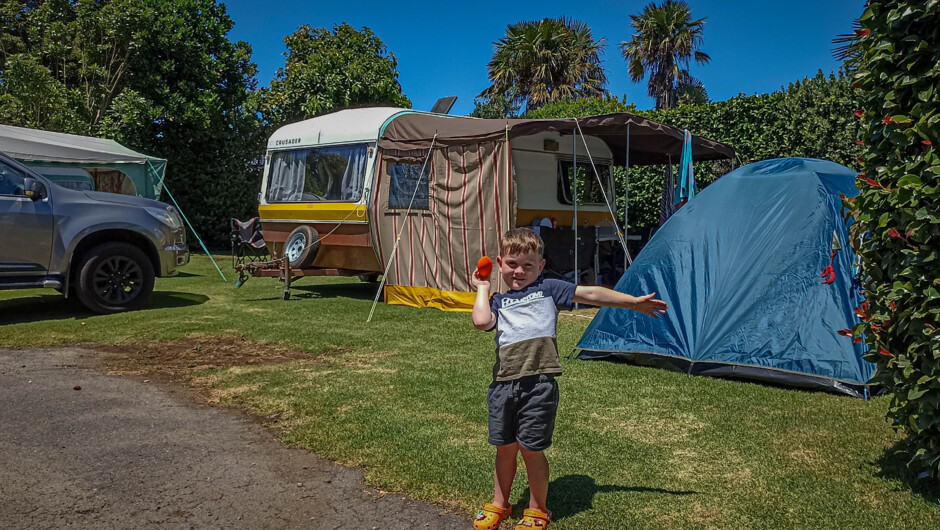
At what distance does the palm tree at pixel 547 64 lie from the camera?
90.4 feet

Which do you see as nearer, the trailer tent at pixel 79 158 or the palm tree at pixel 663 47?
the trailer tent at pixel 79 158

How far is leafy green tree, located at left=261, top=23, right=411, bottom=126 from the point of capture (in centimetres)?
1902

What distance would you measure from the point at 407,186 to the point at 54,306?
5100 mm

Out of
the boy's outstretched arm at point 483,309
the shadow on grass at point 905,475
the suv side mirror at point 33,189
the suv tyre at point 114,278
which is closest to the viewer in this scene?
the boy's outstretched arm at point 483,309

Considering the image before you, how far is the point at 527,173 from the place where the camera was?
10250mm

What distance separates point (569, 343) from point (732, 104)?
741cm

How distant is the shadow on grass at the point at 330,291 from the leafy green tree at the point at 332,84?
6809mm

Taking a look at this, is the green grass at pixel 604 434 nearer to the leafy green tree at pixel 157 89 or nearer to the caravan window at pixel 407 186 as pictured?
the caravan window at pixel 407 186

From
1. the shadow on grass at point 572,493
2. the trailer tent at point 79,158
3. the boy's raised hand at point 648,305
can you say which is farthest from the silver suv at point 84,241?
the boy's raised hand at point 648,305

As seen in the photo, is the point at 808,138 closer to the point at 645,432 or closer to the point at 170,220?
the point at 645,432

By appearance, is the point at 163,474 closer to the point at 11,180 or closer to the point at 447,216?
the point at 11,180

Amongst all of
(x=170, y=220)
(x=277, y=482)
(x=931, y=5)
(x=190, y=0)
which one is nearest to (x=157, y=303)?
(x=170, y=220)

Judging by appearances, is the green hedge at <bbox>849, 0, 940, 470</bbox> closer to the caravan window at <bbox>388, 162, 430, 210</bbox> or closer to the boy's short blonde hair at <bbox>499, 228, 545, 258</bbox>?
the boy's short blonde hair at <bbox>499, 228, 545, 258</bbox>

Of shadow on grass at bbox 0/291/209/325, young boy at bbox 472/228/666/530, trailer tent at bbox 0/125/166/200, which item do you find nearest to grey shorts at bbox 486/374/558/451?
young boy at bbox 472/228/666/530
